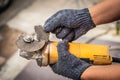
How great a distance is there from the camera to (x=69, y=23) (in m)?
1.46

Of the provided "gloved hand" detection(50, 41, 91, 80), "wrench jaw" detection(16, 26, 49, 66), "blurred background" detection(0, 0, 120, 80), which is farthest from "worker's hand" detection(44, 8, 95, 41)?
"blurred background" detection(0, 0, 120, 80)

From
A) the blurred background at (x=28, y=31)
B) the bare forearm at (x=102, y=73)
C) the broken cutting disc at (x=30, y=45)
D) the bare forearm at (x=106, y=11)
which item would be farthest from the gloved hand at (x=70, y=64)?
the blurred background at (x=28, y=31)

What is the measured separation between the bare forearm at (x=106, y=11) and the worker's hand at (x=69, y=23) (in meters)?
0.04

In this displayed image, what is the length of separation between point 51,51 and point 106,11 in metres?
0.49

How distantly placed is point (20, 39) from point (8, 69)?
800 millimetres

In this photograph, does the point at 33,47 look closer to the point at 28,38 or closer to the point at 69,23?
the point at 28,38

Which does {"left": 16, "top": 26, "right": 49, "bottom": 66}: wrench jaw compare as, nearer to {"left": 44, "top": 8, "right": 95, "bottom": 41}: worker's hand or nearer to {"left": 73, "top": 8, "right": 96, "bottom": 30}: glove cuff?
{"left": 44, "top": 8, "right": 95, "bottom": 41}: worker's hand

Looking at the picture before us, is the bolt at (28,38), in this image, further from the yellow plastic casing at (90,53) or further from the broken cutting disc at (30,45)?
the yellow plastic casing at (90,53)

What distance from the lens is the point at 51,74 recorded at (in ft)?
6.43

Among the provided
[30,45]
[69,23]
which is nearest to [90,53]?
[69,23]

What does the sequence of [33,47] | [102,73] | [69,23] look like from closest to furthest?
[102,73]
[33,47]
[69,23]

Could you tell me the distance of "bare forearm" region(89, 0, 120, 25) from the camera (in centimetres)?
148

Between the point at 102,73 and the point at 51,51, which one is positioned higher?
the point at 51,51

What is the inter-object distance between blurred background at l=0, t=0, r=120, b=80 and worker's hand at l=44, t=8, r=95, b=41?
54 centimetres
